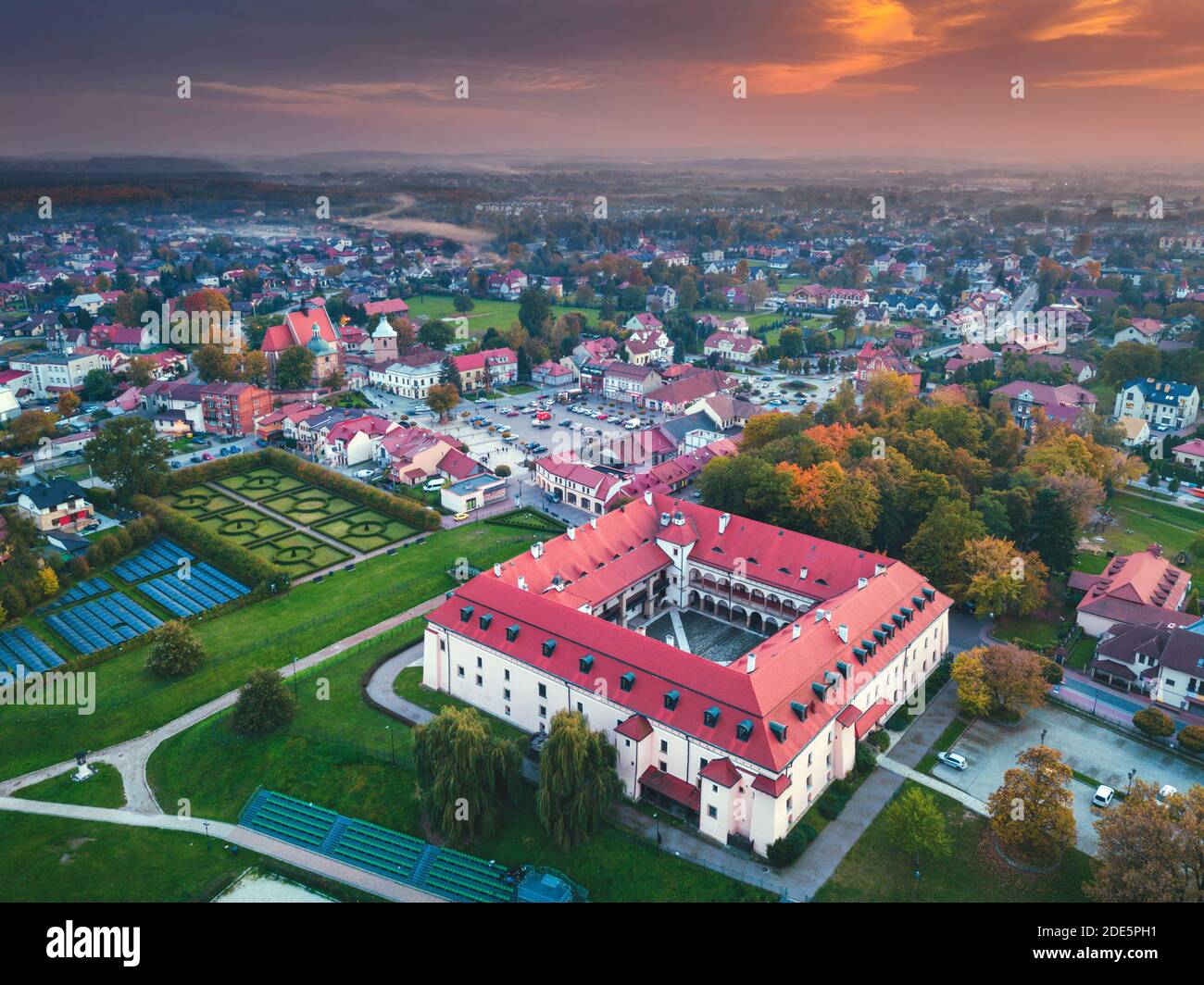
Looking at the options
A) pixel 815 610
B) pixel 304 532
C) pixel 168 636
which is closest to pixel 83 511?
pixel 304 532

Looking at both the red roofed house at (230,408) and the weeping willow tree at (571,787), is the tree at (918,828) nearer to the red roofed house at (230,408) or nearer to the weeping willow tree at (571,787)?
the weeping willow tree at (571,787)

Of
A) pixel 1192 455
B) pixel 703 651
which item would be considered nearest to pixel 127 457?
pixel 703 651

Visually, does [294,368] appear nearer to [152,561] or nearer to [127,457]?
[127,457]

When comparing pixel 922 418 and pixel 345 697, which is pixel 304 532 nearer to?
pixel 345 697

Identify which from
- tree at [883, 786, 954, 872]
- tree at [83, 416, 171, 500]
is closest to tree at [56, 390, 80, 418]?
tree at [83, 416, 171, 500]

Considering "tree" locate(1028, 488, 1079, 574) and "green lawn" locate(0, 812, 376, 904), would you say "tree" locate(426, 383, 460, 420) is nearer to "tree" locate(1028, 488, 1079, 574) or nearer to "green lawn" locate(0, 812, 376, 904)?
"tree" locate(1028, 488, 1079, 574)

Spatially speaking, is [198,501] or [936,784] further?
[198,501]
